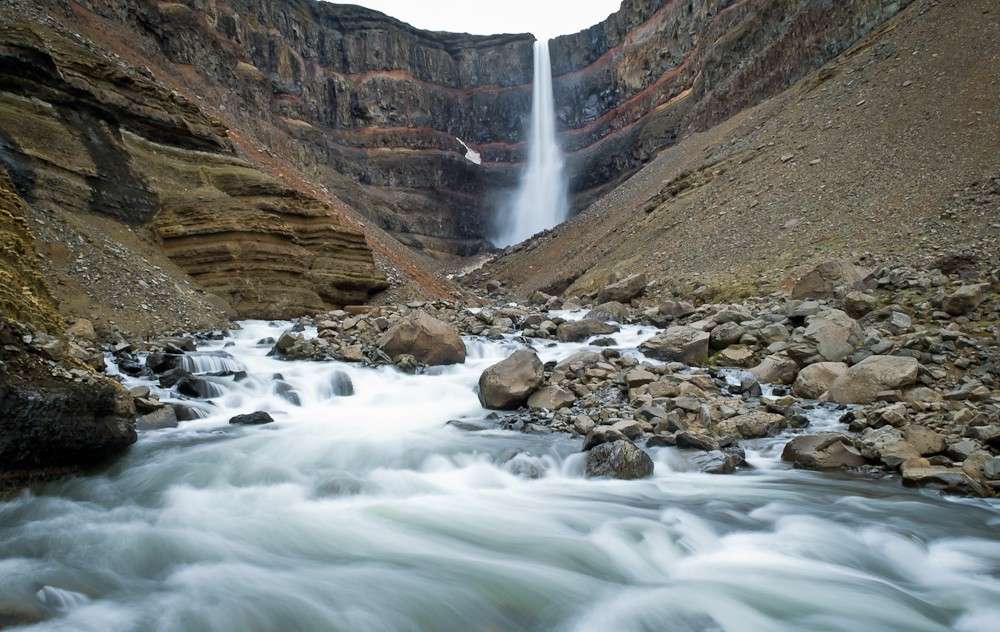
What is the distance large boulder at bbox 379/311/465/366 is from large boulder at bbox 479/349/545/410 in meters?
2.31

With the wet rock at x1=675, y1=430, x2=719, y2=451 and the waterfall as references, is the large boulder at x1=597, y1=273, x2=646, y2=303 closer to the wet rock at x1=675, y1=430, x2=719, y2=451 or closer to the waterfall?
the wet rock at x1=675, y1=430, x2=719, y2=451

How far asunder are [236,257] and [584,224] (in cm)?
2193

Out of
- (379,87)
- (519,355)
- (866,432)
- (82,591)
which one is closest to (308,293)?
(519,355)

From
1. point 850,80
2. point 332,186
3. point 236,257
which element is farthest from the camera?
point 332,186

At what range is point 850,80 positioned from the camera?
76.6 ft

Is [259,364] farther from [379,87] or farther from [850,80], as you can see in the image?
[379,87]

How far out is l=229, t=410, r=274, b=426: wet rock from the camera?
7.79m

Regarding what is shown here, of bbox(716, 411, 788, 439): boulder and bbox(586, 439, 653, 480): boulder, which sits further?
bbox(716, 411, 788, 439): boulder

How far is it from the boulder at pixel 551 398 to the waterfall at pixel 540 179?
44736mm

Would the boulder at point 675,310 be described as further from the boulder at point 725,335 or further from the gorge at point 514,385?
the boulder at point 725,335

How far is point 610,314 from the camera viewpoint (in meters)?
15.6

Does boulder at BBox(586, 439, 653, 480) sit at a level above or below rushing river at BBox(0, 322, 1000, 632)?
above

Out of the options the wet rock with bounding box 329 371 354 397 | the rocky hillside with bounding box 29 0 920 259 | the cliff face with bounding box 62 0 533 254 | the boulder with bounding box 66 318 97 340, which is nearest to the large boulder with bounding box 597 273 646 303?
the wet rock with bounding box 329 371 354 397

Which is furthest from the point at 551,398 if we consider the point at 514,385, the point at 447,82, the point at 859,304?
the point at 447,82
